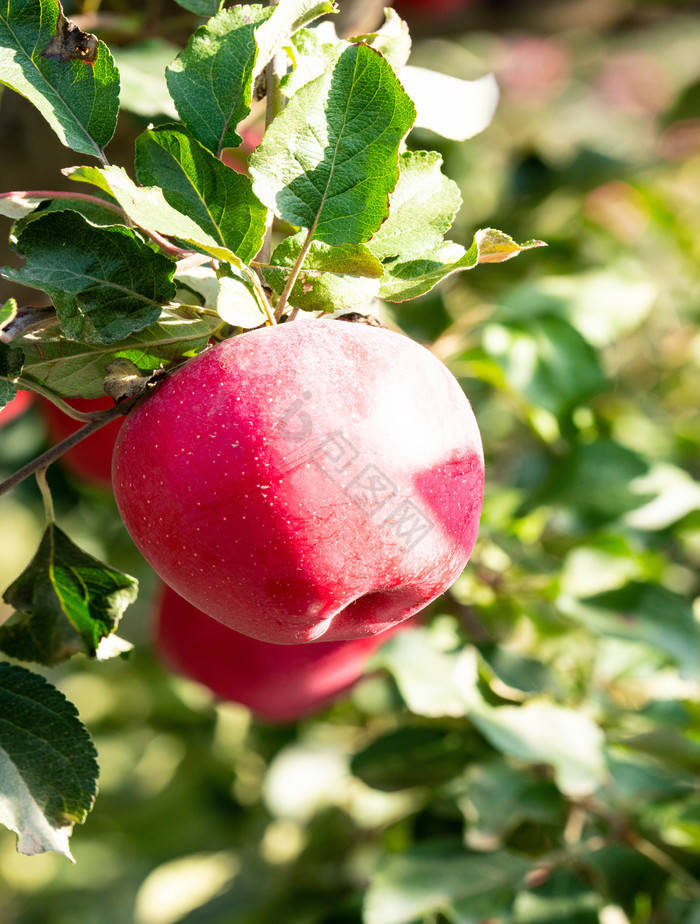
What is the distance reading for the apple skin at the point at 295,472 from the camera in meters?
0.41

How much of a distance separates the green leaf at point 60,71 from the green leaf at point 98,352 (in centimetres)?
9

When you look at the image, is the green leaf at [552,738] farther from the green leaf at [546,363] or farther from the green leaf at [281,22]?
the green leaf at [281,22]

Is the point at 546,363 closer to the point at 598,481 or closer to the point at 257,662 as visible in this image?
the point at 598,481

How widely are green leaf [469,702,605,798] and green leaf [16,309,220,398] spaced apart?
42cm

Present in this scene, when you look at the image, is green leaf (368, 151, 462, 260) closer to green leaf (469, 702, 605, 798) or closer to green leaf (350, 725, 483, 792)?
green leaf (469, 702, 605, 798)

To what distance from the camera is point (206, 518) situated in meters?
0.41

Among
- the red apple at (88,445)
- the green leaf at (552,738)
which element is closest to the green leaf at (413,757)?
the green leaf at (552,738)

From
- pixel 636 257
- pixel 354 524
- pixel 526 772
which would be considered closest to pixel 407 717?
pixel 526 772

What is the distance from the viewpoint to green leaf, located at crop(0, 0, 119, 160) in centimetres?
42

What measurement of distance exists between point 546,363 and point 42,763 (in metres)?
0.63

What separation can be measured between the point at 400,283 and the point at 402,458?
99mm

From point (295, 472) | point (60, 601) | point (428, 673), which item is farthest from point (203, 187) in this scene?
point (428, 673)

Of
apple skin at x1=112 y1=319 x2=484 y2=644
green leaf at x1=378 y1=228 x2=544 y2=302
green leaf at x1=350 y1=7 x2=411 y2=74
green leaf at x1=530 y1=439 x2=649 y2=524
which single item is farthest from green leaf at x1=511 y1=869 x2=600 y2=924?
green leaf at x1=350 y1=7 x2=411 y2=74

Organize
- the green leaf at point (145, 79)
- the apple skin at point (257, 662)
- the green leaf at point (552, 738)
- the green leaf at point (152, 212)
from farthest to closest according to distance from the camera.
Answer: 1. the apple skin at point (257, 662)
2. the green leaf at point (552, 738)
3. the green leaf at point (145, 79)
4. the green leaf at point (152, 212)
